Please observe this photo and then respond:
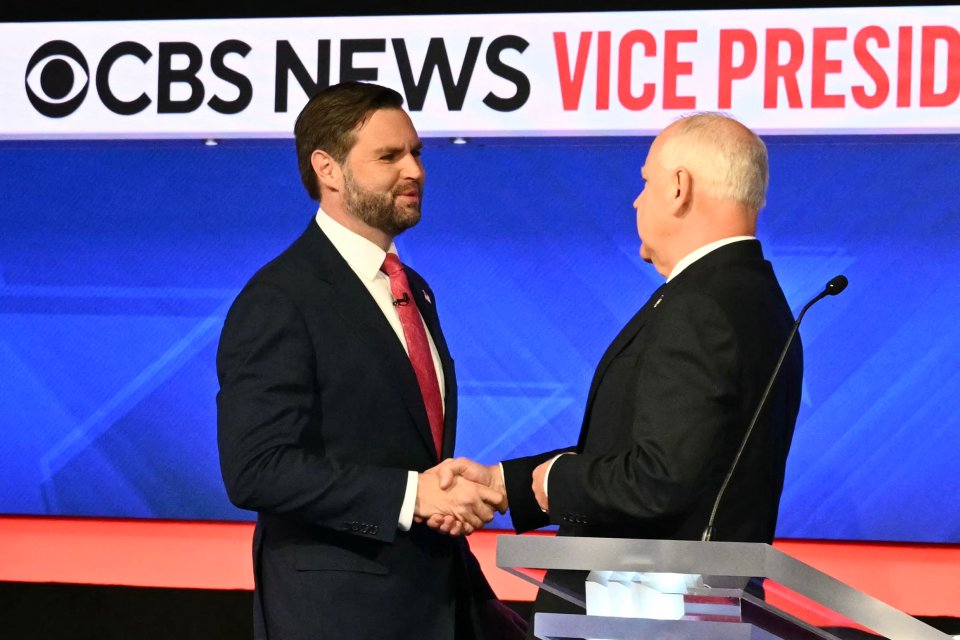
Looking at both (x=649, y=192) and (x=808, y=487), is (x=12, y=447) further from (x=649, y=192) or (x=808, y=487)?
(x=649, y=192)

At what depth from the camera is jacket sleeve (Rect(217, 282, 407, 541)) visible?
6.82 feet

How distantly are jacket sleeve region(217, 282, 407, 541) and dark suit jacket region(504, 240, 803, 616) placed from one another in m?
0.33

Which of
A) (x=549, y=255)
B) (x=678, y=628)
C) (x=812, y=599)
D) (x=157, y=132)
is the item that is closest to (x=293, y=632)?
(x=678, y=628)

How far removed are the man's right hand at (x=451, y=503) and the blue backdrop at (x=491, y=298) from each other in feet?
7.49

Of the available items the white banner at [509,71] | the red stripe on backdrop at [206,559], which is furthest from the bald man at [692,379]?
the white banner at [509,71]

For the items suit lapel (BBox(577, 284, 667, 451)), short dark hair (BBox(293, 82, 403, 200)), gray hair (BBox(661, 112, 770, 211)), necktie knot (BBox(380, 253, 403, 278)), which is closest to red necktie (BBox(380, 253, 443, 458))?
necktie knot (BBox(380, 253, 403, 278))

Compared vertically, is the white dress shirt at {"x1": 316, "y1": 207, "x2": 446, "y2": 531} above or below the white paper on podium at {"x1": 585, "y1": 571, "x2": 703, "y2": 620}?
above

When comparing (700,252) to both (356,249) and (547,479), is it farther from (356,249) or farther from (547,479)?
(356,249)

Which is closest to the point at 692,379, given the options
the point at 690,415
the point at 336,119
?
the point at 690,415

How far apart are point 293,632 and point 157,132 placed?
279 centimetres

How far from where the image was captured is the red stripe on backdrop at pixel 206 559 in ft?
12.9

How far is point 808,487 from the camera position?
434 centimetres

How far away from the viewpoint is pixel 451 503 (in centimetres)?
212

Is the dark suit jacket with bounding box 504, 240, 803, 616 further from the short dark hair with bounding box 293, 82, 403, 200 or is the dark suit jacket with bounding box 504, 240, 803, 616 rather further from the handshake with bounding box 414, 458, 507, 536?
the short dark hair with bounding box 293, 82, 403, 200
